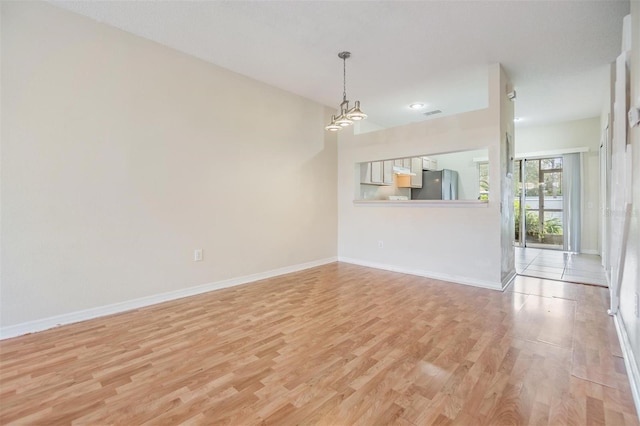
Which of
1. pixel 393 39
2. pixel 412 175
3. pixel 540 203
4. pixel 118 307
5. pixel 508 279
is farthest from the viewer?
pixel 412 175

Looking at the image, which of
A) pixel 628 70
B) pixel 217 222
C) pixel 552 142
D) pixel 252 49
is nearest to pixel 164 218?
pixel 217 222

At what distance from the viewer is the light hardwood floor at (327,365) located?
1.49 m

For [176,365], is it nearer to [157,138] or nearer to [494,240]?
[157,138]

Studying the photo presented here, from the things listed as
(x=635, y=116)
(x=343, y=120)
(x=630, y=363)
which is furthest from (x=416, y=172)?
(x=630, y=363)

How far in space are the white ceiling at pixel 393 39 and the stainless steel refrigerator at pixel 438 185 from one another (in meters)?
2.68

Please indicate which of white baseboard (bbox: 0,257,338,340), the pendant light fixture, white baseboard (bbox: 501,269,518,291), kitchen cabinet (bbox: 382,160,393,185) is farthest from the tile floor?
white baseboard (bbox: 0,257,338,340)

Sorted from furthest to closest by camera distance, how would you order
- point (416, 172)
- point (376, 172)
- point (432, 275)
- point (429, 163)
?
point (429, 163)
point (416, 172)
point (376, 172)
point (432, 275)

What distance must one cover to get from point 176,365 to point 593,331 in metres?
3.27

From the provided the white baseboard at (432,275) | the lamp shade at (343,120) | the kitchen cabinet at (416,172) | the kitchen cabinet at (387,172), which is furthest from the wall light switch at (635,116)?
the kitchen cabinet at (416,172)

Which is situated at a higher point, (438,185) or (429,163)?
(429,163)

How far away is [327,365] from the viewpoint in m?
1.92

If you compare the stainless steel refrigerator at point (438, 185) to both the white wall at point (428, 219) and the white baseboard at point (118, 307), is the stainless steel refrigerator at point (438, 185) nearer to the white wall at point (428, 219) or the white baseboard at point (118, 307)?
the white wall at point (428, 219)

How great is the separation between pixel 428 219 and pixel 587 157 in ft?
14.2

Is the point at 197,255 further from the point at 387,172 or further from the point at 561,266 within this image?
the point at 561,266
